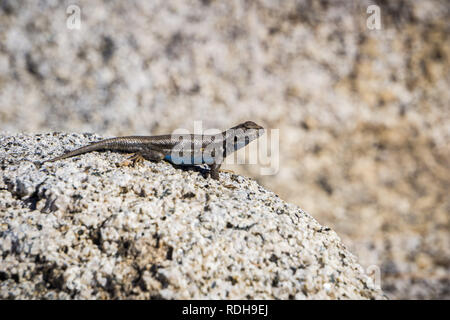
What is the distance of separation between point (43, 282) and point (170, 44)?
263 inches

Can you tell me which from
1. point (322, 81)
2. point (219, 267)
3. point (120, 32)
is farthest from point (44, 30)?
point (219, 267)

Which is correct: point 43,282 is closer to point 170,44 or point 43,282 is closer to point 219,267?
point 219,267

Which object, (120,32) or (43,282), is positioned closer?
(43,282)

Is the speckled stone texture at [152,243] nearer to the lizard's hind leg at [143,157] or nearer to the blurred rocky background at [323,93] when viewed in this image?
the lizard's hind leg at [143,157]

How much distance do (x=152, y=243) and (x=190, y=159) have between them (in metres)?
2.22

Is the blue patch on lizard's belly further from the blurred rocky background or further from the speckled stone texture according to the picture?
the blurred rocky background

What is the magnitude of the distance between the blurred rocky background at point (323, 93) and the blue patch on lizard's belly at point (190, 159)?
3.40m

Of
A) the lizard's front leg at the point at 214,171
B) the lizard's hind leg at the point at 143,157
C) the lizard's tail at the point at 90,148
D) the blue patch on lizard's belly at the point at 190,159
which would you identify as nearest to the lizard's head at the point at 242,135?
the blue patch on lizard's belly at the point at 190,159

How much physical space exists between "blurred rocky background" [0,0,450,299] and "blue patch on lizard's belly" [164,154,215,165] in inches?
134

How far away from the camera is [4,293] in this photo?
3.24m

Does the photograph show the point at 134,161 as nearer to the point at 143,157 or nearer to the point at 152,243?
the point at 143,157

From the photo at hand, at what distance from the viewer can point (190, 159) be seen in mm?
5566

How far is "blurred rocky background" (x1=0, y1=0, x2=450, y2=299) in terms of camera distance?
8812mm
